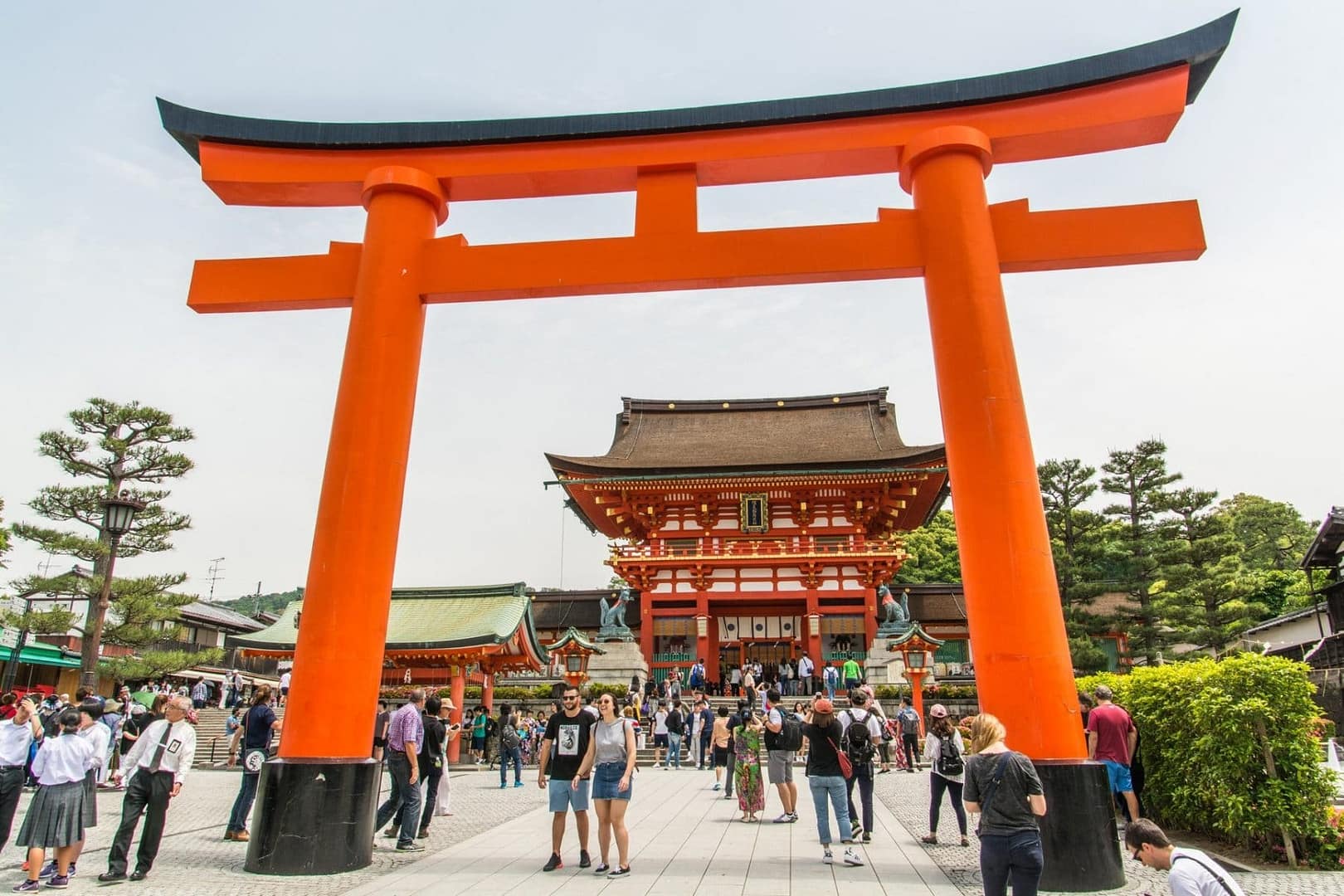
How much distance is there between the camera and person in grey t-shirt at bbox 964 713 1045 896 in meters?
4.23

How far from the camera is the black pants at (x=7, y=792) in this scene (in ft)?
21.6

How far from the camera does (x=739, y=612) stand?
27.7 meters

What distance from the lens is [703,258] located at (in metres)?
7.59

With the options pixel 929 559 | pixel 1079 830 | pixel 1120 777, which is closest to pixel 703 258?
pixel 1079 830

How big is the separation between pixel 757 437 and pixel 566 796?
87.5 ft

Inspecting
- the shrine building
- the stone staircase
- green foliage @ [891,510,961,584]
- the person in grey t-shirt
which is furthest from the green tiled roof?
green foliage @ [891,510,961,584]

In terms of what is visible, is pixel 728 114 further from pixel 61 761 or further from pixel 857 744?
pixel 61 761

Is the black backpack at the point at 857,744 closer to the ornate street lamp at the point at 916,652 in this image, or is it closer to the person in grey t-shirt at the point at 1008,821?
the person in grey t-shirt at the point at 1008,821

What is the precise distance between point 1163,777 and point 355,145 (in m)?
10.9

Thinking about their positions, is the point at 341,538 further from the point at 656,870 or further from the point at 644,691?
the point at 644,691

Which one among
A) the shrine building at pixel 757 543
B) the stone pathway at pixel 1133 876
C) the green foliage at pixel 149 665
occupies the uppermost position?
the shrine building at pixel 757 543

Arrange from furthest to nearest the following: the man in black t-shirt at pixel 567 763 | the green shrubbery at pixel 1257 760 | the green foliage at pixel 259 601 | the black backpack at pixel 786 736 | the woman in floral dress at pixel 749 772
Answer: the green foliage at pixel 259 601, the woman in floral dress at pixel 749 772, the black backpack at pixel 786 736, the green shrubbery at pixel 1257 760, the man in black t-shirt at pixel 567 763

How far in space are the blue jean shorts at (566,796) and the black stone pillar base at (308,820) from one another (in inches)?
60.2

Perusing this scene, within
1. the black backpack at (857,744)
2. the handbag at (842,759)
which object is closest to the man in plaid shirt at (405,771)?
the handbag at (842,759)
